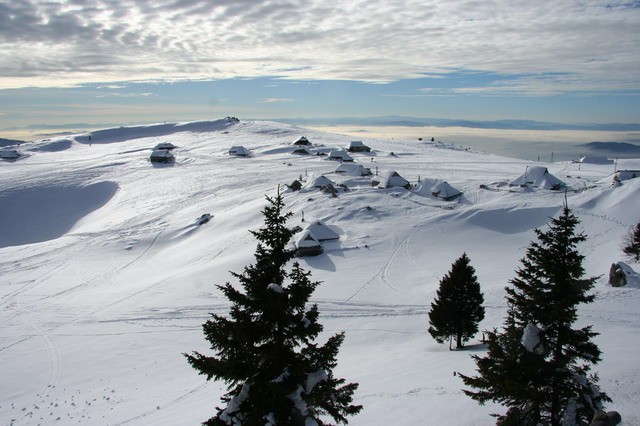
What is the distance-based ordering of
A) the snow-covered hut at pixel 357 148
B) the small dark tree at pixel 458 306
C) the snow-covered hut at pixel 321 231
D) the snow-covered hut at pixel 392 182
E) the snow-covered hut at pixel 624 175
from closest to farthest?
the small dark tree at pixel 458 306 < the snow-covered hut at pixel 321 231 < the snow-covered hut at pixel 624 175 < the snow-covered hut at pixel 392 182 < the snow-covered hut at pixel 357 148

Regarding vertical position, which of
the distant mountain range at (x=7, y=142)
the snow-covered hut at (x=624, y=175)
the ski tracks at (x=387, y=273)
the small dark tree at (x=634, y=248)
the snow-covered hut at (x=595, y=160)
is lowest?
the distant mountain range at (x=7, y=142)

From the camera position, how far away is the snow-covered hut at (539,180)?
48.0 meters

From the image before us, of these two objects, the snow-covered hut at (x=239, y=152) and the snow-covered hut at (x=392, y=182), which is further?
the snow-covered hut at (x=239, y=152)

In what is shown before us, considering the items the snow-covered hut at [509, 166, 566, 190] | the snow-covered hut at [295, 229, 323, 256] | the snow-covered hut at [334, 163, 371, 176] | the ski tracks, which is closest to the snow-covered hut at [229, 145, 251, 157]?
the snow-covered hut at [334, 163, 371, 176]

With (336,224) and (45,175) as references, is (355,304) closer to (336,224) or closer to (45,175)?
(336,224)

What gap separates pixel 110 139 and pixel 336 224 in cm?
8924

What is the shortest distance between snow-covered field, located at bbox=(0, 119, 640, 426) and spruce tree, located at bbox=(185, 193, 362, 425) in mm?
5644

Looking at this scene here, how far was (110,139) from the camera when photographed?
11156cm

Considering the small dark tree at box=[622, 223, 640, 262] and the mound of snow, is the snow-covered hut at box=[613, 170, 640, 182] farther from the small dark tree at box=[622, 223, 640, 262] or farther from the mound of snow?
the mound of snow

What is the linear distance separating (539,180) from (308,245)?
2789 cm

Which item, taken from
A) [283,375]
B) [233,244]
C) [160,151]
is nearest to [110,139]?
[160,151]

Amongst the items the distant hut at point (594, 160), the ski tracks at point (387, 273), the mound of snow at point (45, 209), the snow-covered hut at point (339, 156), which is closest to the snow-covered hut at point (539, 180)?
the ski tracks at point (387, 273)

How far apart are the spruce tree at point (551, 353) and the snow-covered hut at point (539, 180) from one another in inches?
1665

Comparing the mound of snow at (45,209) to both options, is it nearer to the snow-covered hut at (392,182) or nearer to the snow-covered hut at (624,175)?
the snow-covered hut at (392,182)
